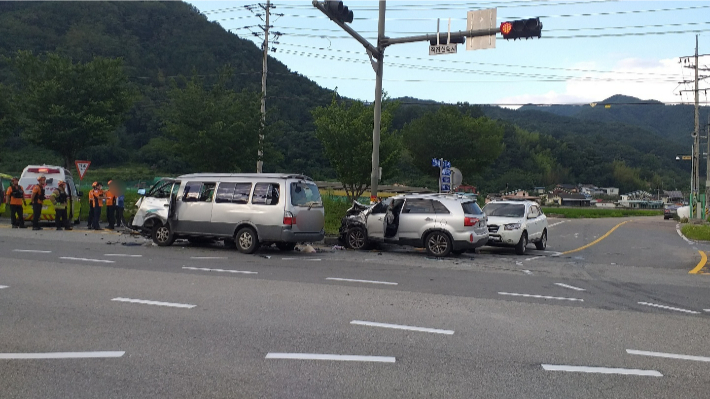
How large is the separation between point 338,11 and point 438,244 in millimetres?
6392

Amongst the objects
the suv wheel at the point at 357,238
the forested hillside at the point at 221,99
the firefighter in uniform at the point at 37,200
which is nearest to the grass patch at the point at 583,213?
the forested hillside at the point at 221,99

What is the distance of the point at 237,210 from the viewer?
52.2 ft

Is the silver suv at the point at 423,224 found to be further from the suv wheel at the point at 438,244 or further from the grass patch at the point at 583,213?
the grass patch at the point at 583,213

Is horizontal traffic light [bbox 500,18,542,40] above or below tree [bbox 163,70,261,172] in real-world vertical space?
above

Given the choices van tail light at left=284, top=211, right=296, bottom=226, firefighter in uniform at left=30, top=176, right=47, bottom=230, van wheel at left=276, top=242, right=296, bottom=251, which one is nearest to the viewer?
van tail light at left=284, top=211, right=296, bottom=226

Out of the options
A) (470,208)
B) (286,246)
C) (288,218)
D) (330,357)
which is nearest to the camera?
(330,357)

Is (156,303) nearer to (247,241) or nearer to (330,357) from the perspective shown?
(330,357)

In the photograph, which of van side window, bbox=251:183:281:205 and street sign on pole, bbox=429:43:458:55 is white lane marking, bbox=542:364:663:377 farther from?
street sign on pole, bbox=429:43:458:55

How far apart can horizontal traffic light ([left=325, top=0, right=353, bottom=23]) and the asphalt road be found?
19.0 ft

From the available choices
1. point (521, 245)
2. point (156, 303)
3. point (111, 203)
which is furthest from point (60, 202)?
point (521, 245)

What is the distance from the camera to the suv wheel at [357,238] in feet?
58.9

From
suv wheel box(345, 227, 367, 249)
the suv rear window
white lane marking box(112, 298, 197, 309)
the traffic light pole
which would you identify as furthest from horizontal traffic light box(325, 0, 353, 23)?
white lane marking box(112, 298, 197, 309)

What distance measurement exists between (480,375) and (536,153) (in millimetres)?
109844

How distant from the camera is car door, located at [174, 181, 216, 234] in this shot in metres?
16.3
